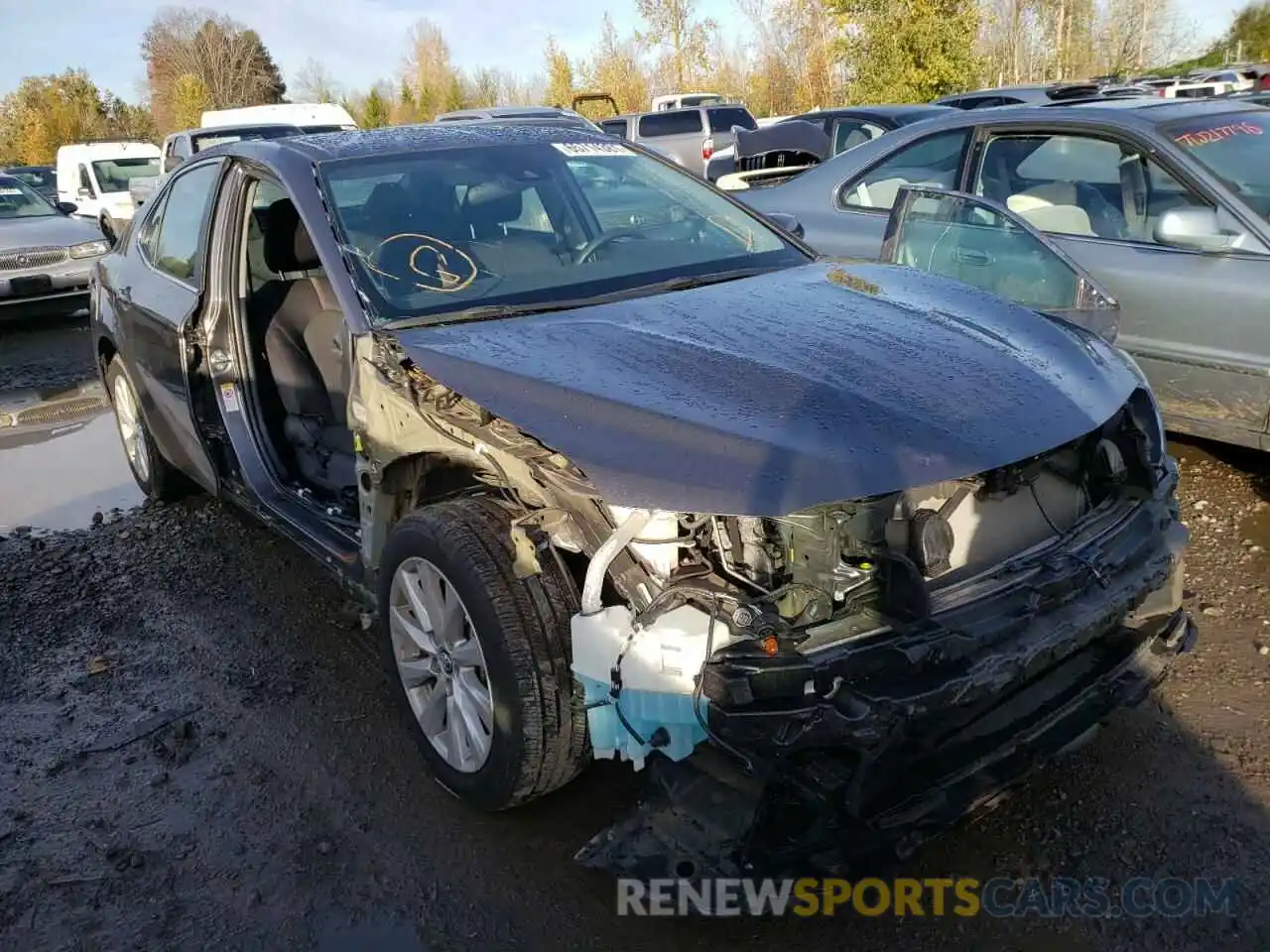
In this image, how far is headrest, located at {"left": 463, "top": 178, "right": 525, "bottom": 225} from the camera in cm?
343

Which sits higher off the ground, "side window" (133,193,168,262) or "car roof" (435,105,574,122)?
"car roof" (435,105,574,122)

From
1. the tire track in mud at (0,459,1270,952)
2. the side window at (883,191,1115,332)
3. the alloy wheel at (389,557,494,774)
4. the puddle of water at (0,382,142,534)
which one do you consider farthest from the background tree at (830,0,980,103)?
the alloy wheel at (389,557,494,774)

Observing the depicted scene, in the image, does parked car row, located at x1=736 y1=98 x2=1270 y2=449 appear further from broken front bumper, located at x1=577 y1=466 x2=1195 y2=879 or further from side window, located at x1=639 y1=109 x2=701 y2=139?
side window, located at x1=639 y1=109 x2=701 y2=139

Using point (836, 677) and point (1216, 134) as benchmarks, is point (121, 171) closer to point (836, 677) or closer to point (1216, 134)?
point (1216, 134)

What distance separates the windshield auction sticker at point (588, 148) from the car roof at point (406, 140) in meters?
0.02

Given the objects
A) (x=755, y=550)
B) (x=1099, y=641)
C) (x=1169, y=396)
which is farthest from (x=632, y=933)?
(x=1169, y=396)

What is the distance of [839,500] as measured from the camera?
2057 millimetres

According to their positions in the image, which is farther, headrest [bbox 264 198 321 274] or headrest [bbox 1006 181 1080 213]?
headrest [bbox 1006 181 1080 213]

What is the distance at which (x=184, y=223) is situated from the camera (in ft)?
14.0

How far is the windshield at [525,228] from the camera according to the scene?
3146mm

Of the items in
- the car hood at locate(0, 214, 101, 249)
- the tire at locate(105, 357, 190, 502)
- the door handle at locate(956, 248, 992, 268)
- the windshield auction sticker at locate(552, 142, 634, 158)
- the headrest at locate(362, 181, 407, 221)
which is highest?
the windshield auction sticker at locate(552, 142, 634, 158)

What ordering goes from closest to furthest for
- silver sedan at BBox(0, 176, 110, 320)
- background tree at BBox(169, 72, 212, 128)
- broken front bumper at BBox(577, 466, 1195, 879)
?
broken front bumper at BBox(577, 466, 1195, 879) < silver sedan at BBox(0, 176, 110, 320) < background tree at BBox(169, 72, 212, 128)

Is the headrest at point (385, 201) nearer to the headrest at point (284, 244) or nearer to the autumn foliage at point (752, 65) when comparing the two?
the headrest at point (284, 244)

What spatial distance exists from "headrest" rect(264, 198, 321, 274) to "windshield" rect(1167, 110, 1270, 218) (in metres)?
3.76
